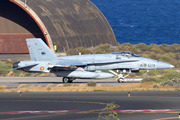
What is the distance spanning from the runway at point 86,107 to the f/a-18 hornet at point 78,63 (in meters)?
8.87

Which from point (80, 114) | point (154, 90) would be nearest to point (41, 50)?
point (154, 90)

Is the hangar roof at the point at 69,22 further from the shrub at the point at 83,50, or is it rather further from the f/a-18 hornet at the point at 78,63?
the f/a-18 hornet at the point at 78,63

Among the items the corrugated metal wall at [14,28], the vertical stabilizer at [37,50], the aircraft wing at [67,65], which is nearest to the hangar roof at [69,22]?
the corrugated metal wall at [14,28]

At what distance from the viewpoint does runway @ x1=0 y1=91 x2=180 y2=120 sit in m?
14.0

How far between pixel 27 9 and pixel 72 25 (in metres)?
8.91

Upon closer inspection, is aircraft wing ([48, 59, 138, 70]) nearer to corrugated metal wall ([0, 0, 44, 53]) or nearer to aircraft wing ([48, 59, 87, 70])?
aircraft wing ([48, 59, 87, 70])

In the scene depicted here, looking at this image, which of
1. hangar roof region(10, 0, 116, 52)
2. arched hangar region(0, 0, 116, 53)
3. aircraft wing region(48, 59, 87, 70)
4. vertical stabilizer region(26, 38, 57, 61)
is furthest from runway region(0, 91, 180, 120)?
arched hangar region(0, 0, 116, 53)

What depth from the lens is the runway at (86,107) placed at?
1402 centimetres

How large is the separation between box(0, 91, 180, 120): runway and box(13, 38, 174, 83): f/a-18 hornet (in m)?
8.87

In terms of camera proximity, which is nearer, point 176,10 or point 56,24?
point 56,24

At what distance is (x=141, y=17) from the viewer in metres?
193

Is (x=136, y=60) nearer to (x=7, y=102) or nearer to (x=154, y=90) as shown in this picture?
(x=154, y=90)

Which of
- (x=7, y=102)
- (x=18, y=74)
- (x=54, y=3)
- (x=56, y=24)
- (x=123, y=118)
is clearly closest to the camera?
(x=123, y=118)

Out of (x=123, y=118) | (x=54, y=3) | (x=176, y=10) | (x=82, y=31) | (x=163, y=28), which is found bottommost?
(x=123, y=118)
